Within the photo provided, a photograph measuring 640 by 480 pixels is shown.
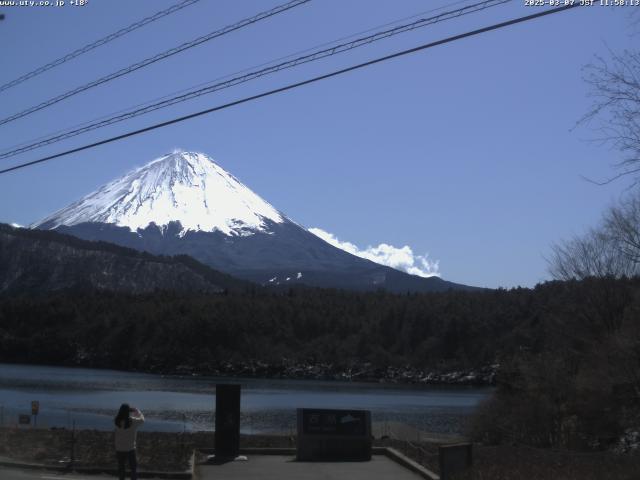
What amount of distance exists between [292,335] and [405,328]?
83.7 feet

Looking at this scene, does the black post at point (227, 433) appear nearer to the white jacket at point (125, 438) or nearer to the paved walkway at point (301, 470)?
the paved walkway at point (301, 470)

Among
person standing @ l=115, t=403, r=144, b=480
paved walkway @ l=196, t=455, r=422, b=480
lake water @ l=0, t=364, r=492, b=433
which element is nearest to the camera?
person standing @ l=115, t=403, r=144, b=480

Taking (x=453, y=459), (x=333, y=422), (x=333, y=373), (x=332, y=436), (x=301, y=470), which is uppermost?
(x=333, y=373)

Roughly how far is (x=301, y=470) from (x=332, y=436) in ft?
7.84

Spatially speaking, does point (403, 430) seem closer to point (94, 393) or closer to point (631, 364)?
point (631, 364)

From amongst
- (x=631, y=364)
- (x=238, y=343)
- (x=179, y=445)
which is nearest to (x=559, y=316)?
(x=631, y=364)

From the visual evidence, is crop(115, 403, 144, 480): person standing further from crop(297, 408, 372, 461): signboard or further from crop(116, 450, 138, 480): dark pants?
crop(297, 408, 372, 461): signboard

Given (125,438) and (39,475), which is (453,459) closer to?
(125,438)

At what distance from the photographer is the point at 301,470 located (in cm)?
1983

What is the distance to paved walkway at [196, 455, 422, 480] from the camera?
18719 millimetres

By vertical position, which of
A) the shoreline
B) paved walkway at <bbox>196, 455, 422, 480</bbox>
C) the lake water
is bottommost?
paved walkway at <bbox>196, 455, 422, 480</bbox>

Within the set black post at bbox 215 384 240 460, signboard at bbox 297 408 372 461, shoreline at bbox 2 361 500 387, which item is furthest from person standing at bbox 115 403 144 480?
shoreline at bbox 2 361 500 387

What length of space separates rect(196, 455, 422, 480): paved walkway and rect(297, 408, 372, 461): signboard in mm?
446

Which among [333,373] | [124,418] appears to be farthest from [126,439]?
[333,373]
